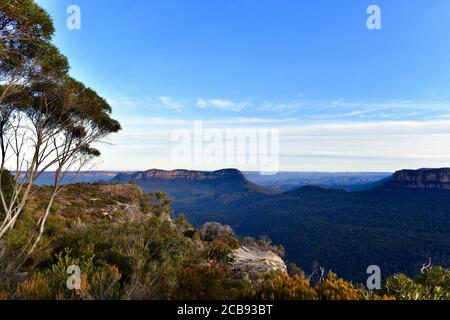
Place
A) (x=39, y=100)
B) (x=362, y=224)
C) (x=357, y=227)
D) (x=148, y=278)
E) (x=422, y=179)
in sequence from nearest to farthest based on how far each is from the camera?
(x=148, y=278)
(x=39, y=100)
(x=357, y=227)
(x=362, y=224)
(x=422, y=179)

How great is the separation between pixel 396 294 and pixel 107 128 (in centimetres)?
1517

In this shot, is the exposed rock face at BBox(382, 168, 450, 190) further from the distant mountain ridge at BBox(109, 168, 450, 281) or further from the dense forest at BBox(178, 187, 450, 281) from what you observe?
the dense forest at BBox(178, 187, 450, 281)

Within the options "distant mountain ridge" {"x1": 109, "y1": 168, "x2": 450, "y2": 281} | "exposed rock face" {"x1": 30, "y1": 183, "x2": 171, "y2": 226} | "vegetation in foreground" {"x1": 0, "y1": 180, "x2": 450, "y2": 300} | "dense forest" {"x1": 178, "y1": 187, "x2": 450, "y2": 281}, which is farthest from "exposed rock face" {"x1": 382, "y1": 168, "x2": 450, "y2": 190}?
"vegetation in foreground" {"x1": 0, "y1": 180, "x2": 450, "y2": 300}

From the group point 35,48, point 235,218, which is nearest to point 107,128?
point 35,48

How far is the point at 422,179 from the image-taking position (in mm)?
151000

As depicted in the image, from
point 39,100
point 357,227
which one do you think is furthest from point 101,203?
point 357,227

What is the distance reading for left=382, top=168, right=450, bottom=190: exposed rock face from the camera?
14262 centimetres

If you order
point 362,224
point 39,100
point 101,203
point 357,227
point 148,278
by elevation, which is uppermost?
point 39,100

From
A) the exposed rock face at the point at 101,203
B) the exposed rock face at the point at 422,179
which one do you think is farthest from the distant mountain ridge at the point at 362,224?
the exposed rock face at the point at 101,203

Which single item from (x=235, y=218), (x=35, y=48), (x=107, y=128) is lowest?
(x=235, y=218)

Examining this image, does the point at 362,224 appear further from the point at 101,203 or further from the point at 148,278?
the point at 148,278
